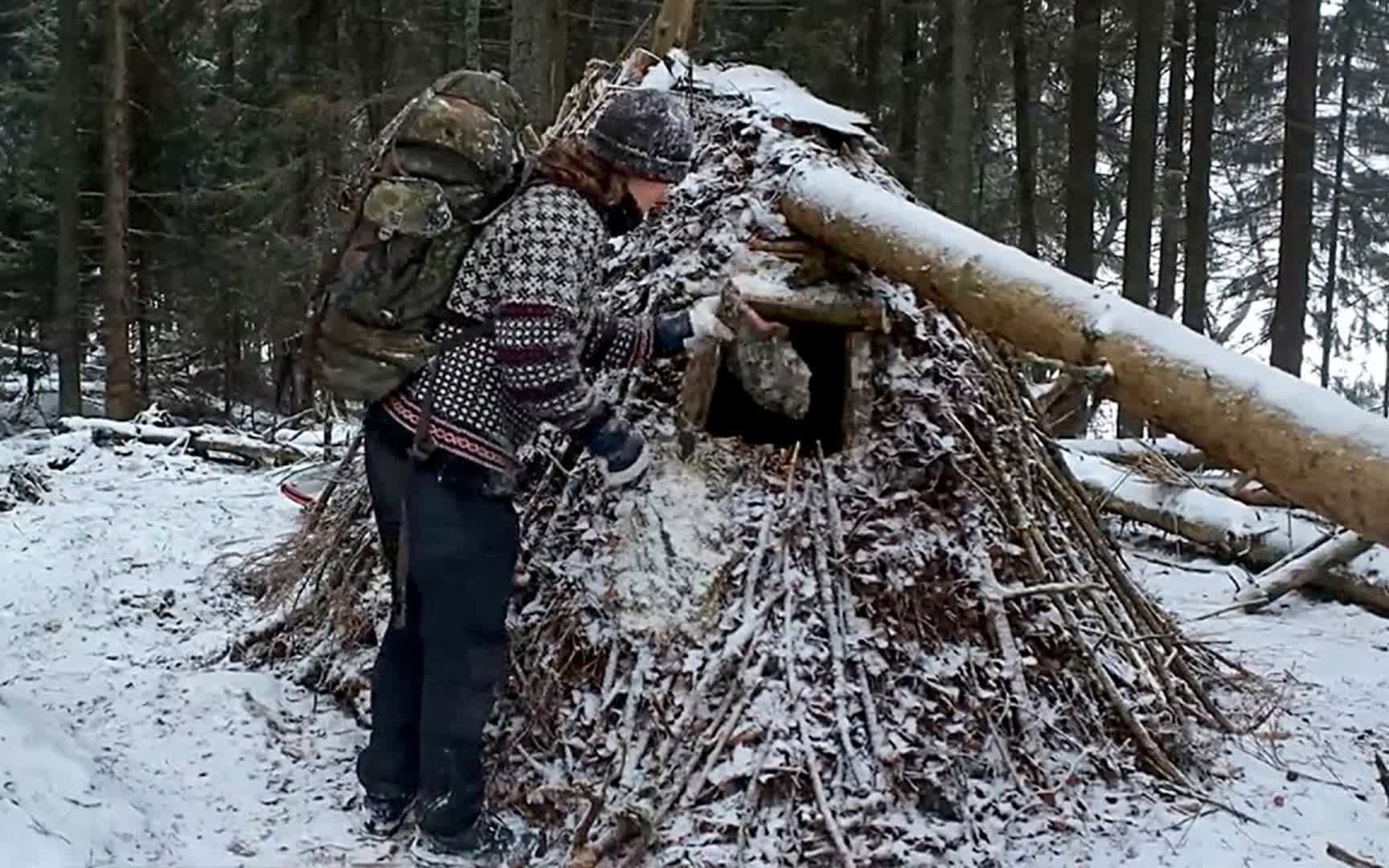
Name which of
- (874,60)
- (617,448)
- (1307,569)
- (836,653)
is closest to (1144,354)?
(836,653)

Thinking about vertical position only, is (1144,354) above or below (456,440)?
above

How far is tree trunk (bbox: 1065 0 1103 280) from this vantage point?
45.8 ft

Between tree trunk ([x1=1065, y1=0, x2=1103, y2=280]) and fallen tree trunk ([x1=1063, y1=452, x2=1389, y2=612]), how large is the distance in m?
6.92

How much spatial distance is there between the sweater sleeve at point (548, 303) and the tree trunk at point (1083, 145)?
37.6 ft

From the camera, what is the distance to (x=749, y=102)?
195 inches

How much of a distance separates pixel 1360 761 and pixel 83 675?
469 cm

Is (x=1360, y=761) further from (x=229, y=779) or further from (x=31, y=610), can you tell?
(x=31, y=610)

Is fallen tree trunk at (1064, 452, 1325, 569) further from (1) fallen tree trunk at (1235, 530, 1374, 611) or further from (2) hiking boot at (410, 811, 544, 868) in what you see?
(2) hiking boot at (410, 811, 544, 868)

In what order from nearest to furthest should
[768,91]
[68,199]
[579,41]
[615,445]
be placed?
[615,445] < [768,91] < [579,41] < [68,199]

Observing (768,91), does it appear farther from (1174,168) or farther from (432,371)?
(1174,168)

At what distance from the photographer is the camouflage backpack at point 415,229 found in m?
3.27

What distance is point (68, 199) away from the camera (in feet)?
52.0

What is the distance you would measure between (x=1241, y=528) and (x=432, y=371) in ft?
17.0

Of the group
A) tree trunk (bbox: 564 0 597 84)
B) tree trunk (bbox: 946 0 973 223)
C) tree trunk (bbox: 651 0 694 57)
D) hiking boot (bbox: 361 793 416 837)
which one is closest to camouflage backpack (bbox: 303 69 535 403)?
hiking boot (bbox: 361 793 416 837)
